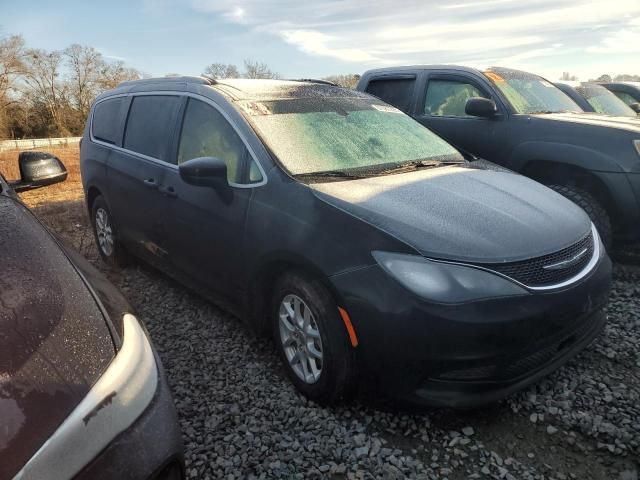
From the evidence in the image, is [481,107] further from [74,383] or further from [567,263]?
[74,383]

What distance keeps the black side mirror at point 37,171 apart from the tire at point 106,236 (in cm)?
177

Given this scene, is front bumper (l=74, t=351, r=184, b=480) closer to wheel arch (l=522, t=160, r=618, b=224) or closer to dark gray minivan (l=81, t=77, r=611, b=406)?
dark gray minivan (l=81, t=77, r=611, b=406)

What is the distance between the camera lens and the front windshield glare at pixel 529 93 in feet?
16.9

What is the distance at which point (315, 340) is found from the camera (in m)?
2.51

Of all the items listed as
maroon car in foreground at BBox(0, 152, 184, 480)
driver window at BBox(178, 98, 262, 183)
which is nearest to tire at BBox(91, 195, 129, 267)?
driver window at BBox(178, 98, 262, 183)

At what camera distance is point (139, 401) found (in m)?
1.33

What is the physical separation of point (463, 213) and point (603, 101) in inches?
244

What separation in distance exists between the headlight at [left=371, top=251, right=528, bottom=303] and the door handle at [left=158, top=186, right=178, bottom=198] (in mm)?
1801

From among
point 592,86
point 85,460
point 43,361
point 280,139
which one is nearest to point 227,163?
point 280,139

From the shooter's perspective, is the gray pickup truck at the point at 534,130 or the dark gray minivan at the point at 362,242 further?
the gray pickup truck at the point at 534,130

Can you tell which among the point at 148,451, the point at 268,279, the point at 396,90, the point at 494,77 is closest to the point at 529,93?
the point at 494,77

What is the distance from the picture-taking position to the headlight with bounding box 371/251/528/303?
2092mm

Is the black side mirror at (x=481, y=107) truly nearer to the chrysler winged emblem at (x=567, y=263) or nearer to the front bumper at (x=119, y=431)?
the chrysler winged emblem at (x=567, y=263)

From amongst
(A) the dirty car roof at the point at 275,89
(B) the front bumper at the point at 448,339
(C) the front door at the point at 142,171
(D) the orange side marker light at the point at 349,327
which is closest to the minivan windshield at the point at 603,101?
(A) the dirty car roof at the point at 275,89
